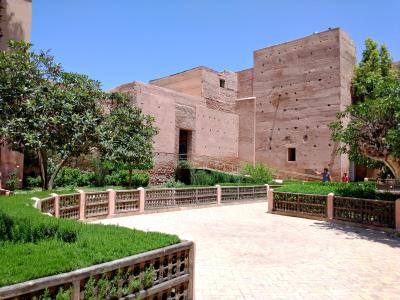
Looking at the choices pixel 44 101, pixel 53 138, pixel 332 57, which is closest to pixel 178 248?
pixel 53 138

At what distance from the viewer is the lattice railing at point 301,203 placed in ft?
42.5

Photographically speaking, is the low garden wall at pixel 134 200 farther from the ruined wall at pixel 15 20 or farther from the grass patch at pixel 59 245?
the ruined wall at pixel 15 20

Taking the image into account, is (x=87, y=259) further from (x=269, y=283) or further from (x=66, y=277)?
(x=269, y=283)

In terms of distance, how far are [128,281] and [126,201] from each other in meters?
9.71

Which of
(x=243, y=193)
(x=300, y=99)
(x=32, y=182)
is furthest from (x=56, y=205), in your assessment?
(x=300, y=99)

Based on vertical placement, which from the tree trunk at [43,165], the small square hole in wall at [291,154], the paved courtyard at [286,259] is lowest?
the paved courtyard at [286,259]

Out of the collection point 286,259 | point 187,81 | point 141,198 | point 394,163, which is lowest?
point 286,259

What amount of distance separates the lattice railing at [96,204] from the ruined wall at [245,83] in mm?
24758

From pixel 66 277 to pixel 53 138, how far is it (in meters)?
3.19

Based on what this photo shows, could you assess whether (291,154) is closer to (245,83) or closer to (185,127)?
(245,83)

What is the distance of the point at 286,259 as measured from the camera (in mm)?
7266

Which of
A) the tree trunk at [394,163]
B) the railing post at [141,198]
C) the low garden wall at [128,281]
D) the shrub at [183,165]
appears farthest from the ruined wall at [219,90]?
the low garden wall at [128,281]

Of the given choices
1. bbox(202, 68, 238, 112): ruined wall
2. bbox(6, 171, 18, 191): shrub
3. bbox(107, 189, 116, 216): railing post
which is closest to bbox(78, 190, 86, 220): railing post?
bbox(107, 189, 116, 216): railing post

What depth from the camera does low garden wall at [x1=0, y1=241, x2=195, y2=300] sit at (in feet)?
9.83
